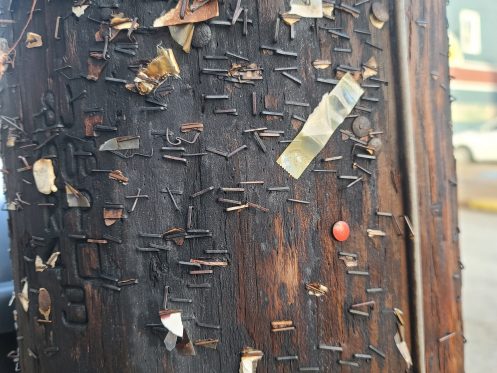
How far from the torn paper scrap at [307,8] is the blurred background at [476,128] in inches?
233

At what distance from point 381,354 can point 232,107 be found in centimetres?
99

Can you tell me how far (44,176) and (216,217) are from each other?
60cm

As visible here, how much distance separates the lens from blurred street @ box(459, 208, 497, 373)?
173 inches

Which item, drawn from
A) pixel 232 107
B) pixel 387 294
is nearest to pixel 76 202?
pixel 232 107

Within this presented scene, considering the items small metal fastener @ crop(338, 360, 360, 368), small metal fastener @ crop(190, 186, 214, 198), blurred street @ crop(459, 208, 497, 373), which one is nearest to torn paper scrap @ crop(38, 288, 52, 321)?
small metal fastener @ crop(190, 186, 214, 198)

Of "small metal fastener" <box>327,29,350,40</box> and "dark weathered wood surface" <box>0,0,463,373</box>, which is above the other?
"small metal fastener" <box>327,29,350,40</box>

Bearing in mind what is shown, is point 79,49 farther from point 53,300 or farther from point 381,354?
point 381,354

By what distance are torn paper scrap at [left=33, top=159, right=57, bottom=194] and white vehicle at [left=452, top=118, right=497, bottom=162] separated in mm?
14343

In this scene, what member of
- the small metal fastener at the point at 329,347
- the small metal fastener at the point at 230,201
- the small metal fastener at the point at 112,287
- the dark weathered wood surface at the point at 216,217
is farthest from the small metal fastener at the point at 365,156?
the small metal fastener at the point at 112,287

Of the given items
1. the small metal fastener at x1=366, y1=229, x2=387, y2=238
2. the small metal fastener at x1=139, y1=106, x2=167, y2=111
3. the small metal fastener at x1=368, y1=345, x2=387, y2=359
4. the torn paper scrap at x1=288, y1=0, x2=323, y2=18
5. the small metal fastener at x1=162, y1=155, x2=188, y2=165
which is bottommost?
the small metal fastener at x1=368, y1=345, x2=387, y2=359

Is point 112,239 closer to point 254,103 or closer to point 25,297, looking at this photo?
point 25,297

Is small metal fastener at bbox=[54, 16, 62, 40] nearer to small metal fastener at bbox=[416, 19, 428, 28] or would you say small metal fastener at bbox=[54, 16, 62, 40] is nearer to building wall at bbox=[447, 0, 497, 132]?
small metal fastener at bbox=[416, 19, 428, 28]

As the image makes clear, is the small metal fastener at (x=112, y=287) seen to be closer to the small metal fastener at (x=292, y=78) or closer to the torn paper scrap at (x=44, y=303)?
the torn paper scrap at (x=44, y=303)

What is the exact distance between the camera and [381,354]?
1749 mm
